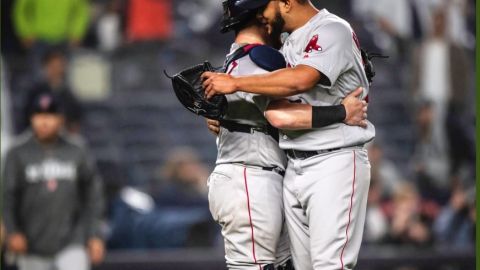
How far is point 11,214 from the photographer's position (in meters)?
6.10

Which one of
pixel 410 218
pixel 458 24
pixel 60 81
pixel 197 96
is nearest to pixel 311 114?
pixel 197 96

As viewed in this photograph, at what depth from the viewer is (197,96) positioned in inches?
137

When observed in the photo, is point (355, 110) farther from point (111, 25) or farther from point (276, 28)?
point (111, 25)

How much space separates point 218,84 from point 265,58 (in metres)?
0.19

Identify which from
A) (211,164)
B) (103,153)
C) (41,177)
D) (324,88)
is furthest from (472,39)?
(324,88)

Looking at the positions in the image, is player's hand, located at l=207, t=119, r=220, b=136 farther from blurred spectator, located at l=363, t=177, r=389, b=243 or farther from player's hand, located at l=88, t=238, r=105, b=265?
blurred spectator, located at l=363, t=177, r=389, b=243

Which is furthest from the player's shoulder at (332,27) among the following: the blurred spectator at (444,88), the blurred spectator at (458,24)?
the blurred spectator at (458,24)

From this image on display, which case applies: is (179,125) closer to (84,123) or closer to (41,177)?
(84,123)

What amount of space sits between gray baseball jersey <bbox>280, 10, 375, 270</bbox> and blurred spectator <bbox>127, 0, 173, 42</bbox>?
15.8 ft

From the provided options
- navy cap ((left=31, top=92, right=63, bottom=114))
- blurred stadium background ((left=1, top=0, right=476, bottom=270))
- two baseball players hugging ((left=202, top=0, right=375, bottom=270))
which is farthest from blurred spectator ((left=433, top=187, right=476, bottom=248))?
two baseball players hugging ((left=202, top=0, right=375, bottom=270))

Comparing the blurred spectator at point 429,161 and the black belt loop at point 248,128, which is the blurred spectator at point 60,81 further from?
the black belt loop at point 248,128

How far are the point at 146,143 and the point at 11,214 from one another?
2.11m

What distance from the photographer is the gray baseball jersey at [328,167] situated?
11.0 ft

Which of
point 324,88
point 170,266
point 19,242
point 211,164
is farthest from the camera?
point 211,164
